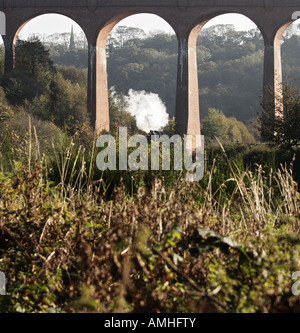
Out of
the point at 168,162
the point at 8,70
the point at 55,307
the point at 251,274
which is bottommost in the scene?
the point at 55,307

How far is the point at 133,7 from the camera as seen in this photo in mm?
18594

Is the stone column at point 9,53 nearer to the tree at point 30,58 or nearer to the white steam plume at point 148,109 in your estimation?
the tree at point 30,58

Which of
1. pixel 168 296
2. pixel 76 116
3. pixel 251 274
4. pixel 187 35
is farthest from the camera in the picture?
pixel 76 116

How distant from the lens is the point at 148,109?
40.1 metres

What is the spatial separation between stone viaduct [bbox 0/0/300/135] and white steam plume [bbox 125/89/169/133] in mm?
20631

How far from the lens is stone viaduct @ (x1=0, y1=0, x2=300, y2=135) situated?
1819cm

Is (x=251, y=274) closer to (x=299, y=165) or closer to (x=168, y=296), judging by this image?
(x=168, y=296)

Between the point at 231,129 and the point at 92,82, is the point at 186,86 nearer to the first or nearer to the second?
the point at 92,82

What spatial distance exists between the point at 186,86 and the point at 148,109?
21.8 metres

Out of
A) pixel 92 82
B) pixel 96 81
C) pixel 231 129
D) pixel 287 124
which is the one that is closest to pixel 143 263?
pixel 287 124

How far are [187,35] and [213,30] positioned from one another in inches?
1351

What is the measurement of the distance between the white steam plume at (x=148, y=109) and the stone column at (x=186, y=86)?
21.1 metres
